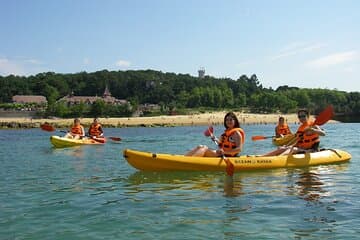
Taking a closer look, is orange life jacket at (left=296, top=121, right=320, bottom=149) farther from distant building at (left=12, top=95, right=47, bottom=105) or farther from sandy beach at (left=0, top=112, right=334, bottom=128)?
distant building at (left=12, top=95, right=47, bottom=105)

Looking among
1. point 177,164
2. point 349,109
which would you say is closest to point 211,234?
point 177,164

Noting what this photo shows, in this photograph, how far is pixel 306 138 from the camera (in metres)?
12.5

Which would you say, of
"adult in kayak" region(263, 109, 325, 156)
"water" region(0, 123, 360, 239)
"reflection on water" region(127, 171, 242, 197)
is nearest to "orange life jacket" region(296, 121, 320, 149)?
"adult in kayak" region(263, 109, 325, 156)

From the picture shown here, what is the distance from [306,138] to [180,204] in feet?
19.9

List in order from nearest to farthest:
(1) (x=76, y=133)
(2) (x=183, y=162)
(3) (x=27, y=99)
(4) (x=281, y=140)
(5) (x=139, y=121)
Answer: (2) (x=183, y=162)
(4) (x=281, y=140)
(1) (x=76, y=133)
(5) (x=139, y=121)
(3) (x=27, y=99)

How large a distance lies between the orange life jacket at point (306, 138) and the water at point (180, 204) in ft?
2.97

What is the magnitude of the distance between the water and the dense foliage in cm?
8252

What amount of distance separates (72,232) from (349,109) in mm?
96951

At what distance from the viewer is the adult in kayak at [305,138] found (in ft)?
39.8

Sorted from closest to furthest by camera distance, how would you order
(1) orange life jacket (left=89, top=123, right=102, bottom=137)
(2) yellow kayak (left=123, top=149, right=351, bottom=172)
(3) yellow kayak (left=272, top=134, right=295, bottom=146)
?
(2) yellow kayak (left=123, top=149, right=351, bottom=172) → (3) yellow kayak (left=272, top=134, right=295, bottom=146) → (1) orange life jacket (left=89, top=123, right=102, bottom=137)

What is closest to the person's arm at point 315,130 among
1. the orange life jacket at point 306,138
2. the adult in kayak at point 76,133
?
the orange life jacket at point 306,138

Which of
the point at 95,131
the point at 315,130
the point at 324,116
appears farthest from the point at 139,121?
the point at 315,130

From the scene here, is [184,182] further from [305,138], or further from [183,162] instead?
[305,138]

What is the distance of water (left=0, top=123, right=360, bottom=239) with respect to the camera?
6.01 metres
